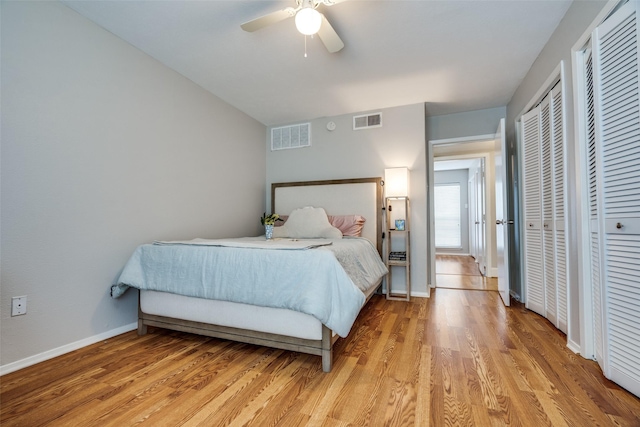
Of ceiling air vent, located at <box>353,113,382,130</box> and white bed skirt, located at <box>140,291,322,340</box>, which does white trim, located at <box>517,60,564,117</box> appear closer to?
ceiling air vent, located at <box>353,113,382,130</box>

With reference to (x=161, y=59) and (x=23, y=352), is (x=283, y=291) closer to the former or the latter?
(x=23, y=352)

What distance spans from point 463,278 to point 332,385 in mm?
3960

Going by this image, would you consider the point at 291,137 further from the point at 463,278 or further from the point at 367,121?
the point at 463,278

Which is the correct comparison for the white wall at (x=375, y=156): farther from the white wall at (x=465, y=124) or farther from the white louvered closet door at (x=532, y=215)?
the white louvered closet door at (x=532, y=215)

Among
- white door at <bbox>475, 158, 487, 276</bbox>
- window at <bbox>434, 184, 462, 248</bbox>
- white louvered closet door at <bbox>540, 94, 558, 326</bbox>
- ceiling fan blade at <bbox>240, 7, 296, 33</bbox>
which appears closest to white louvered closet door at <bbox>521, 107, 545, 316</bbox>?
white louvered closet door at <bbox>540, 94, 558, 326</bbox>

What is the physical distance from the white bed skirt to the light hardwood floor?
0.71 feet

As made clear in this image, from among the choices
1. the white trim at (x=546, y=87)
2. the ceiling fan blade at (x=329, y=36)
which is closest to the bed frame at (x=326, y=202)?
the white trim at (x=546, y=87)

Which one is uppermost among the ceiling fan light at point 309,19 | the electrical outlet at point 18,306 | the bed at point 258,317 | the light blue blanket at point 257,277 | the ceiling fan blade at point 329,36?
the ceiling fan blade at point 329,36

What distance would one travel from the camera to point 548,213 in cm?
255

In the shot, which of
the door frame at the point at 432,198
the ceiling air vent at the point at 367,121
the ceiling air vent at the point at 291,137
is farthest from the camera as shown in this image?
the ceiling air vent at the point at 291,137

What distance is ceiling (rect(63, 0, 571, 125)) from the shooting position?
2.07 metres

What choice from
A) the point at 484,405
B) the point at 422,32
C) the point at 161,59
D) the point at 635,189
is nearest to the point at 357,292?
the point at 484,405

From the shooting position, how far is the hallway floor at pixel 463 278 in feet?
13.6

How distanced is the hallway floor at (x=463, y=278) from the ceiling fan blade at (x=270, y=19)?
388cm
